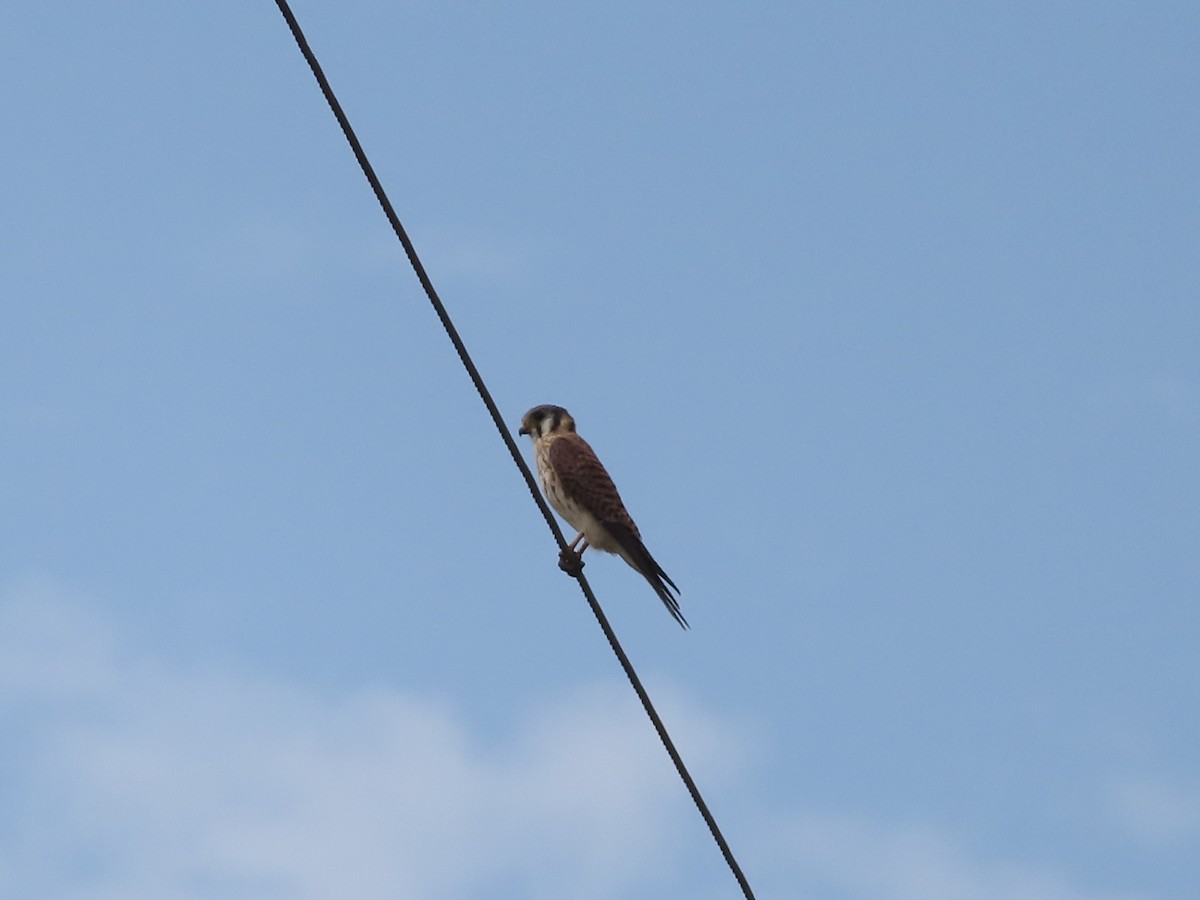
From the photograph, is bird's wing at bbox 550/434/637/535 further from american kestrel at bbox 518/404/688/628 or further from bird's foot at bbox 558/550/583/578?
bird's foot at bbox 558/550/583/578

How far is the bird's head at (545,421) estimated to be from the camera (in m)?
9.06

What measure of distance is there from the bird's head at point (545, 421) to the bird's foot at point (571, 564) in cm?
188

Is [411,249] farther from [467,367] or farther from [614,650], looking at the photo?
[614,650]

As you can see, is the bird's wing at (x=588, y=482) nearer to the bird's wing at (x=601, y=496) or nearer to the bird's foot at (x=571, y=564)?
the bird's wing at (x=601, y=496)

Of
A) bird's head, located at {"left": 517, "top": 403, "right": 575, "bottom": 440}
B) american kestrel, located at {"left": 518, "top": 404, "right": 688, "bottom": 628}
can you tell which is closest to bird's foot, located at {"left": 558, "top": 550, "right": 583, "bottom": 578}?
american kestrel, located at {"left": 518, "top": 404, "right": 688, "bottom": 628}

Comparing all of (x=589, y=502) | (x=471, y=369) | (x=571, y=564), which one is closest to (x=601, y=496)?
(x=589, y=502)

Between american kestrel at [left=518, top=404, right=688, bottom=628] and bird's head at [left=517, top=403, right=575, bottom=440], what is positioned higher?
bird's head at [left=517, top=403, right=575, bottom=440]

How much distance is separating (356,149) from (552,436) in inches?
169

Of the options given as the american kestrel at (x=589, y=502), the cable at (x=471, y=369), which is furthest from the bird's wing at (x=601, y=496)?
the cable at (x=471, y=369)

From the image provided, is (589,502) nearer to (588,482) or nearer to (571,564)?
(588,482)

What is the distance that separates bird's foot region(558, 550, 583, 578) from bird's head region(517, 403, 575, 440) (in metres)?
1.88

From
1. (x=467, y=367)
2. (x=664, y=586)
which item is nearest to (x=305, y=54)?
(x=467, y=367)

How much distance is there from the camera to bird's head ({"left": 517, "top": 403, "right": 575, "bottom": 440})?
9062mm

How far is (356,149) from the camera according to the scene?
4.68 m
